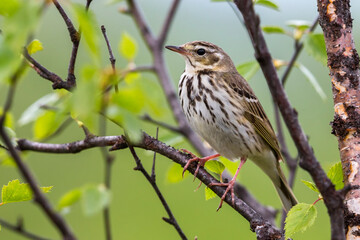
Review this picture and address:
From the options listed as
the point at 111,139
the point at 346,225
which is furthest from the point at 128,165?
the point at 346,225

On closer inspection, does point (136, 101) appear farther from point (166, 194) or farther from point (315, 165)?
point (166, 194)

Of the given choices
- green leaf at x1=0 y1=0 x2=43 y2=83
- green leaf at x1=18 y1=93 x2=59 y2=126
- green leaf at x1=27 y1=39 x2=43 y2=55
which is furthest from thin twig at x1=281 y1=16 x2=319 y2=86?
green leaf at x1=0 y1=0 x2=43 y2=83

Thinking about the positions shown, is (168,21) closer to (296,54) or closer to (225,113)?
(296,54)

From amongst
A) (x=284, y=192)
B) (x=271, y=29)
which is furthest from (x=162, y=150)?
(x=284, y=192)

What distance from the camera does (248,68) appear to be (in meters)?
3.41

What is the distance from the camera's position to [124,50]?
2.47 meters

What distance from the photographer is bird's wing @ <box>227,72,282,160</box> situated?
4.40 m

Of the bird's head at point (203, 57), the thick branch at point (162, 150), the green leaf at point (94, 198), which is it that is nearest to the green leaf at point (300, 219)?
the thick branch at point (162, 150)

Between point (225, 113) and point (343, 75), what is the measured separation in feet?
5.07

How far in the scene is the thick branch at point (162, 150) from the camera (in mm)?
2471

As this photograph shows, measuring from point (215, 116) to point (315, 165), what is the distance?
7.75ft

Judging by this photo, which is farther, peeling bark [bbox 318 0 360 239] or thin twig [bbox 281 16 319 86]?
thin twig [bbox 281 16 319 86]

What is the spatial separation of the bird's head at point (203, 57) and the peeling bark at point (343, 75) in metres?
1.86

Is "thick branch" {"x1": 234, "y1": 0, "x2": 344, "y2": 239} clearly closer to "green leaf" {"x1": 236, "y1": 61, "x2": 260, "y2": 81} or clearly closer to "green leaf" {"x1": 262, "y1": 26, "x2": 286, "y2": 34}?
"green leaf" {"x1": 236, "y1": 61, "x2": 260, "y2": 81}
